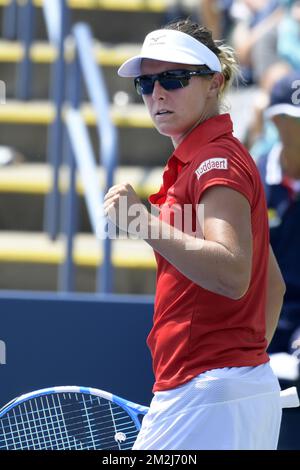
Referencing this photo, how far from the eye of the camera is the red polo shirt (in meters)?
2.61

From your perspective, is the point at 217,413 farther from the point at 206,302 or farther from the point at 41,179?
the point at 41,179

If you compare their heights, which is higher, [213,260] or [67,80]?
[67,80]

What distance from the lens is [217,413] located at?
2.60m

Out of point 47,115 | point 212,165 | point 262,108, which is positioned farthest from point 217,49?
point 47,115

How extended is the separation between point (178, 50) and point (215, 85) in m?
0.14

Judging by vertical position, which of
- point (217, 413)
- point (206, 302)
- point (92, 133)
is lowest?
point (217, 413)

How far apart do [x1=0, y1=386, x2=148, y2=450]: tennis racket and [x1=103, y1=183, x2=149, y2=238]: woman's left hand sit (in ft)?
3.03

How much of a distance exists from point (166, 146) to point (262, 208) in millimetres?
4104

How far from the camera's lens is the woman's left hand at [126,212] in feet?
8.19

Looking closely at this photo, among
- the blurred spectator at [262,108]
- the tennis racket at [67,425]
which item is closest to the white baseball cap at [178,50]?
the tennis racket at [67,425]

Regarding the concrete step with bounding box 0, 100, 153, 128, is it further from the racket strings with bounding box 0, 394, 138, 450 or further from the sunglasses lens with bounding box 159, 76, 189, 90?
the sunglasses lens with bounding box 159, 76, 189, 90
